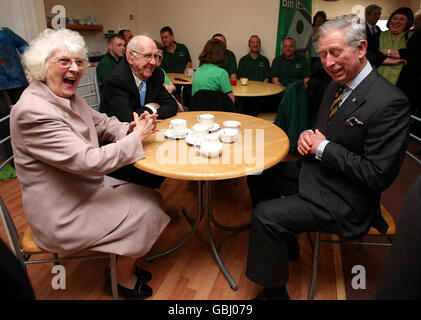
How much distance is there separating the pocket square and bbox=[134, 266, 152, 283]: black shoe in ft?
4.58

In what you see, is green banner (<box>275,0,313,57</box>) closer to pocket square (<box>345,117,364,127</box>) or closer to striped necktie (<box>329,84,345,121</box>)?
striped necktie (<box>329,84,345,121</box>)

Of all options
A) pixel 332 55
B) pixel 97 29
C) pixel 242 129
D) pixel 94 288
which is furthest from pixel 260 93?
pixel 97 29

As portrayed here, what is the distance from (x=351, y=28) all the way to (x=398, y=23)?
3209 millimetres

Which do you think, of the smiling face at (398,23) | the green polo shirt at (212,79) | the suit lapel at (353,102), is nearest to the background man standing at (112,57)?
the green polo shirt at (212,79)

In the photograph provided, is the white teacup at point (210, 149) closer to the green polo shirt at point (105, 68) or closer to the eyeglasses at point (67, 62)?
the eyeglasses at point (67, 62)

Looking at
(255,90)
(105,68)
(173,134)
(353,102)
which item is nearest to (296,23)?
(255,90)

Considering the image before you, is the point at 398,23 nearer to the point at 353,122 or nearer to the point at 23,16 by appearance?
the point at 353,122

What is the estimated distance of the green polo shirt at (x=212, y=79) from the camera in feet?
8.54

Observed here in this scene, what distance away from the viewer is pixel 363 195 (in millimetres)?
1355

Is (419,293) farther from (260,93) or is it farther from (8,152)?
(8,152)

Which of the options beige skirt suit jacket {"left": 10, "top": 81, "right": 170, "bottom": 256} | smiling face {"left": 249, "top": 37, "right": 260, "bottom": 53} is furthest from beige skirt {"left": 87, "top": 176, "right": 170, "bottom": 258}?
smiling face {"left": 249, "top": 37, "right": 260, "bottom": 53}

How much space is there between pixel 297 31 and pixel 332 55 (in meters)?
4.25

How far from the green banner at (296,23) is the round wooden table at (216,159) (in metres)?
3.87

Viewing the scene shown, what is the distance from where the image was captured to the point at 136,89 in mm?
1986
